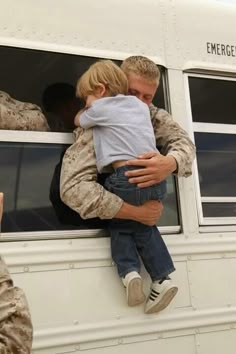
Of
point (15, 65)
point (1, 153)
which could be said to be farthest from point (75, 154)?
point (15, 65)

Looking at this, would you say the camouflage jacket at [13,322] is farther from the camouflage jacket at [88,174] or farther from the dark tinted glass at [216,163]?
the dark tinted glass at [216,163]

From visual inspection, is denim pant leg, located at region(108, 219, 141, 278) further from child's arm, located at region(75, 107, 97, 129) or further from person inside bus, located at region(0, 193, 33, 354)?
person inside bus, located at region(0, 193, 33, 354)

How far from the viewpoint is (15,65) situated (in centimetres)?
242

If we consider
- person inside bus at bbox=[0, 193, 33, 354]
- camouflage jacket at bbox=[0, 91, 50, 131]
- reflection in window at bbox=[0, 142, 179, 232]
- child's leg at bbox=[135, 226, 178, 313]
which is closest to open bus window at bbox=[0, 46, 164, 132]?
camouflage jacket at bbox=[0, 91, 50, 131]

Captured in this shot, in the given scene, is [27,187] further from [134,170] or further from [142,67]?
[142,67]

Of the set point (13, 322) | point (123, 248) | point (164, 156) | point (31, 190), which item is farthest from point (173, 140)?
point (13, 322)

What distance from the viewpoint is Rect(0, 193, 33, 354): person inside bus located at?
1178 mm

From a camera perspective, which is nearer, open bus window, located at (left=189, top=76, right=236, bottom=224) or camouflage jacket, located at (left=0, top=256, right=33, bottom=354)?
camouflage jacket, located at (left=0, top=256, right=33, bottom=354)

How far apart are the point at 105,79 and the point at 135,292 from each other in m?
0.95

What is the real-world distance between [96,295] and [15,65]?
108 cm

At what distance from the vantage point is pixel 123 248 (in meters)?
2.34

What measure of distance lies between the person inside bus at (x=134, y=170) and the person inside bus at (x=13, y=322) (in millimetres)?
1054

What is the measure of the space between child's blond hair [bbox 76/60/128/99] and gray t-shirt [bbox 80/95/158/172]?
0.07m

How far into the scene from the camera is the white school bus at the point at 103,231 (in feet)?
7.36
